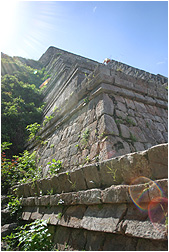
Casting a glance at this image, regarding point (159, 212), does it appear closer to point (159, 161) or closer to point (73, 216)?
point (159, 161)

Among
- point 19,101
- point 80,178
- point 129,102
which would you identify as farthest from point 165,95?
point 19,101

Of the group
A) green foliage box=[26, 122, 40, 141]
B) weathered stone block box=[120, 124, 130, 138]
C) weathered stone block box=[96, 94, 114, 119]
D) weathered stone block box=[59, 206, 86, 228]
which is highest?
green foliage box=[26, 122, 40, 141]

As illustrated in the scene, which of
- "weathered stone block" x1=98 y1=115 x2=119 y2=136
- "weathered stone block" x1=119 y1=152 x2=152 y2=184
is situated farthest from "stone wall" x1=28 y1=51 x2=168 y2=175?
"weathered stone block" x1=119 y1=152 x2=152 y2=184

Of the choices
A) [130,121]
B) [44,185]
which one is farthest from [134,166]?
[130,121]

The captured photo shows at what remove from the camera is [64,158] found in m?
3.94

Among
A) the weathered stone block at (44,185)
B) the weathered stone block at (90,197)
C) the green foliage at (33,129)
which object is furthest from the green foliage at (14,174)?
the weathered stone block at (90,197)

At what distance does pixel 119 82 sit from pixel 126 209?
3.12 meters

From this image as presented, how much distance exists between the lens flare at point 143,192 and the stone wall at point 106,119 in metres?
1.26

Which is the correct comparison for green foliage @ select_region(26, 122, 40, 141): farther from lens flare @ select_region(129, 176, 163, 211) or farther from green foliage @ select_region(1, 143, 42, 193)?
lens flare @ select_region(129, 176, 163, 211)

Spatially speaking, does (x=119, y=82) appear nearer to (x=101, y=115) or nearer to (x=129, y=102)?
(x=129, y=102)

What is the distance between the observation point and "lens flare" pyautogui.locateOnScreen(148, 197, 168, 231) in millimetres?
1242

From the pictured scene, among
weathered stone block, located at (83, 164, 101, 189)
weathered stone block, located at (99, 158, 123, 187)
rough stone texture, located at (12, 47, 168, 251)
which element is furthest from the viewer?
weathered stone block, located at (83, 164, 101, 189)

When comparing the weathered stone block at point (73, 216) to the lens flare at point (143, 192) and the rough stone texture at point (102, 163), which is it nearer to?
the rough stone texture at point (102, 163)

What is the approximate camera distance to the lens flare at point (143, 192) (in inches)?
53.6
